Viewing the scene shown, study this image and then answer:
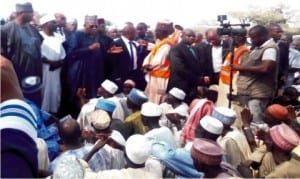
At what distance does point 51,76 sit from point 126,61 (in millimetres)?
1090

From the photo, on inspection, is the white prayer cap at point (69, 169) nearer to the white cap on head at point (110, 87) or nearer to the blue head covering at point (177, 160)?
the blue head covering at point (177, 160)

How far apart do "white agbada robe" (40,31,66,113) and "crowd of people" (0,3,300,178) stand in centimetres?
1

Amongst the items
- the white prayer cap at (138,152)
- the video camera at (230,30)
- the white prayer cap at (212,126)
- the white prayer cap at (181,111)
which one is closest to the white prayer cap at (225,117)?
the white prayer cap at (212,126)

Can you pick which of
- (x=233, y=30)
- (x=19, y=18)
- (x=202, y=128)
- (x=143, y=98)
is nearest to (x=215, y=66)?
(x=233, y=30)

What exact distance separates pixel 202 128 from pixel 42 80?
100 inches

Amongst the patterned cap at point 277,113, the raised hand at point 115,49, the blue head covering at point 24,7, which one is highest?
the blue head covering at point 24,7

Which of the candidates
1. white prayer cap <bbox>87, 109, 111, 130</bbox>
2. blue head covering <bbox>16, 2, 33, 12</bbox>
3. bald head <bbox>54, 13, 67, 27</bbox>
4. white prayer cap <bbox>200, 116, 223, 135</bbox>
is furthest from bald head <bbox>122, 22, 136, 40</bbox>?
white prayer cap <bbox>200, 116, 223, 135</bbox>

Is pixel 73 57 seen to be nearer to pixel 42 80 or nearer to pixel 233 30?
pixel 42 80

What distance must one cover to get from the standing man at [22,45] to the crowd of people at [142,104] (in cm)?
1

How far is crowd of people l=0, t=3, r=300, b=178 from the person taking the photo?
9.52 feet

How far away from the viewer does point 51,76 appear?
19.6 ft

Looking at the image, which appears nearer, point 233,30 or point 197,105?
point 197,105

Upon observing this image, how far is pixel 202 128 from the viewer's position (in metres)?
3.76

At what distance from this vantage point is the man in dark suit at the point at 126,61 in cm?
654
